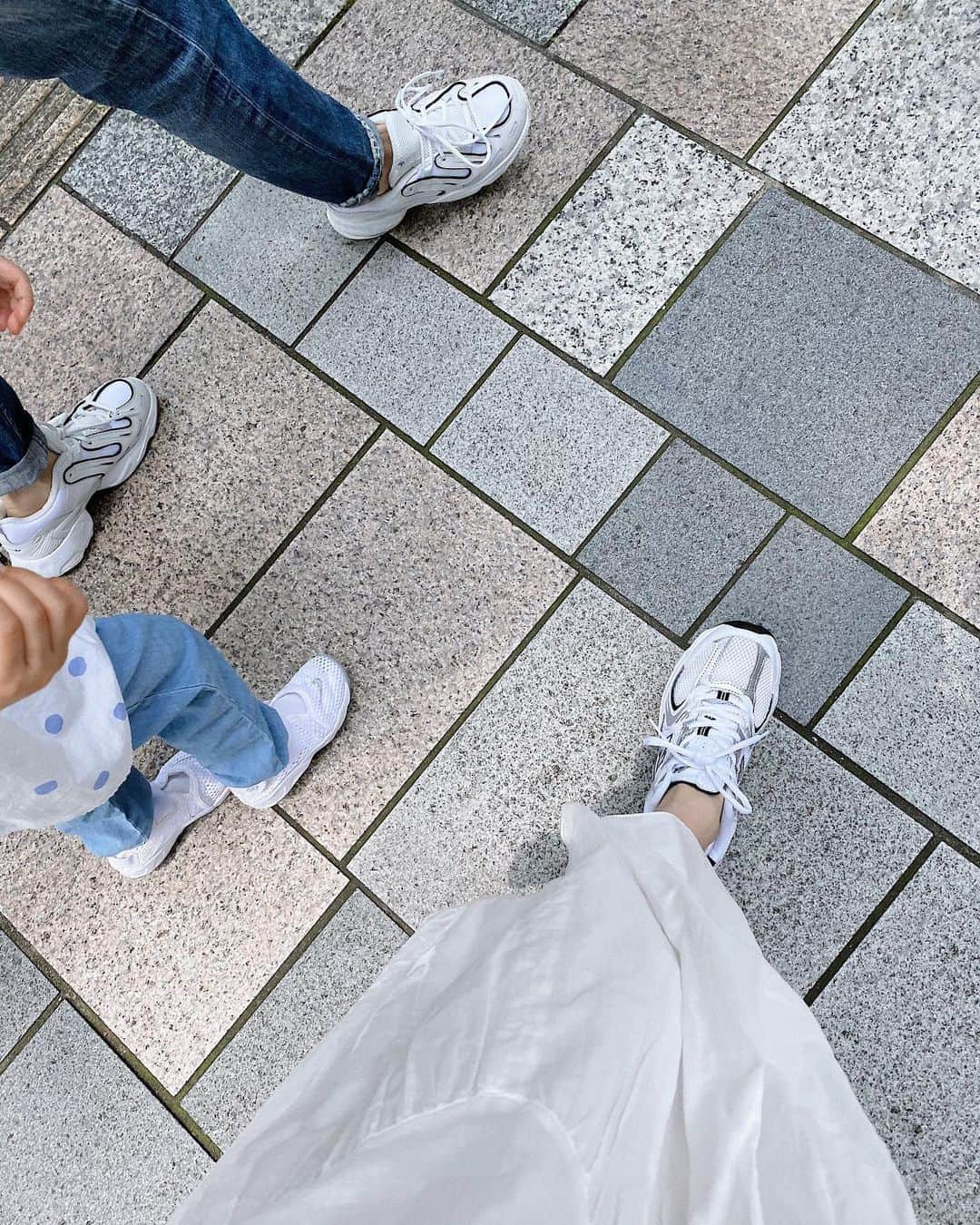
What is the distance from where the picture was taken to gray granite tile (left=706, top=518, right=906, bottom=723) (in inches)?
85.9

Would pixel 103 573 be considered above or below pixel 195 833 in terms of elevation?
above

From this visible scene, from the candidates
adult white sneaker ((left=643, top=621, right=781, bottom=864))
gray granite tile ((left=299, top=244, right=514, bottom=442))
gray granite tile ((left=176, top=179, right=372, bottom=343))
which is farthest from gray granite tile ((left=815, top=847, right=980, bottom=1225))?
gray granite tile ((left=176, top=179, right=372, bottom=343))

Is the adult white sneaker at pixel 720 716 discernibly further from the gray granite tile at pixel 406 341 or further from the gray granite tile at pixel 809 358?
the gray granite tile at pixel 406 341

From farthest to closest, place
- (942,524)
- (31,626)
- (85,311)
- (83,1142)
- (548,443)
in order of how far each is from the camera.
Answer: (85,311)
(548,443)
(83,1142)
(942,524)
(31,626)

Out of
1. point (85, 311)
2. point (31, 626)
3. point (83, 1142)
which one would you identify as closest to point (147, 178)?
point (85, 311)

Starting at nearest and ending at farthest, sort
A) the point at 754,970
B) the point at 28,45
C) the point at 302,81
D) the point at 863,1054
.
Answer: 1. the point at 754,970
2. the point at 28,45
3. the point at 863,1054
4. the point at 302,81

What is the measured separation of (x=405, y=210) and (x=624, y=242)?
1.86 feet

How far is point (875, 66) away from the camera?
2.45 meters

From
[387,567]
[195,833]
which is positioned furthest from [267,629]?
[195,833]

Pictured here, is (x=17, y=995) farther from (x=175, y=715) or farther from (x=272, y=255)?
(x=272, y=255)

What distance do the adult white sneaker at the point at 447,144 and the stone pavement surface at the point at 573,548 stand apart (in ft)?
0.32

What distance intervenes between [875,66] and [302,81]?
1.32 metres

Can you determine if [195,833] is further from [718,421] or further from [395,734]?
[718,421]

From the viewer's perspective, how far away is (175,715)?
200 cm
